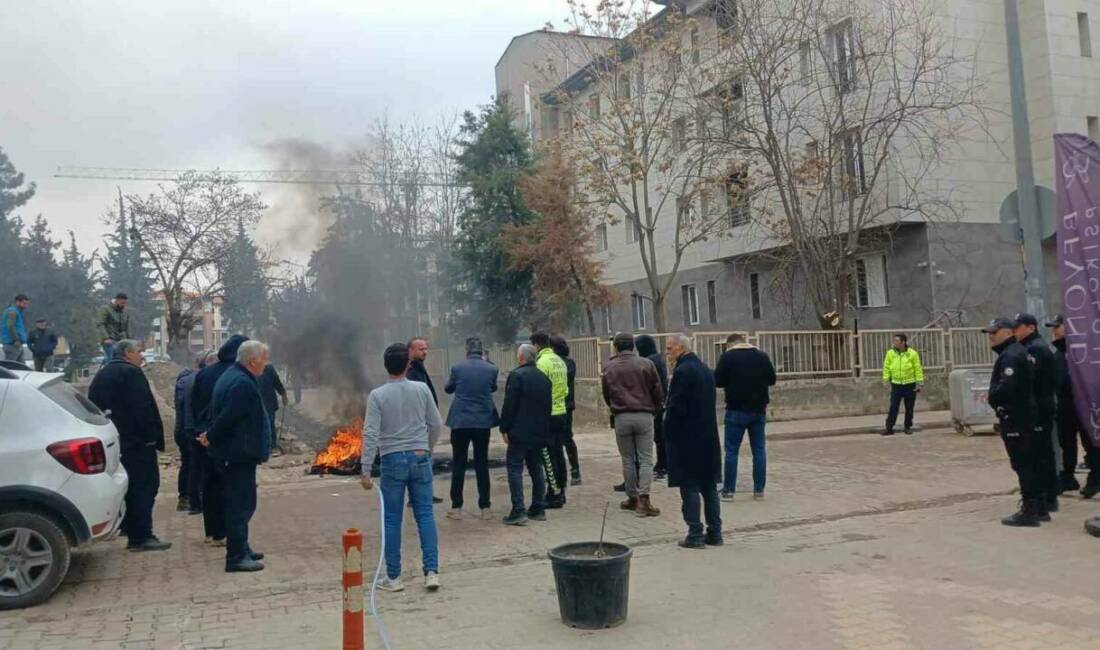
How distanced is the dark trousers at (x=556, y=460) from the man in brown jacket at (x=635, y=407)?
2.35 feet

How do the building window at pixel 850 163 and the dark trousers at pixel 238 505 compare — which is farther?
the building window at pixel 850 163

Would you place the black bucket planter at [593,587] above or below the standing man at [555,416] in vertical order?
below

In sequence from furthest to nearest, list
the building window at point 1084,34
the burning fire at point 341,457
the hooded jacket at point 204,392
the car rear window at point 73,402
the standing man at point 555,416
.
A: the building window at point 1084,34, the burning fire at point 341,457, the standing man at point 555,416, the hooded jacket at point 204,392, the car rear window at point 73,402

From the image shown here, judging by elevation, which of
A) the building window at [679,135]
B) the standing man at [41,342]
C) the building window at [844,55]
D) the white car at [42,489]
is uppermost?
the building window at [844,55]

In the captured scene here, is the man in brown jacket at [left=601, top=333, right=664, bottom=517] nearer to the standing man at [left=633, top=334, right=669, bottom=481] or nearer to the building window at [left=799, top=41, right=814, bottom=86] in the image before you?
the standing man at [left=633, top=334, right=669, bottom=481]

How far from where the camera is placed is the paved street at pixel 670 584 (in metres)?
4.97

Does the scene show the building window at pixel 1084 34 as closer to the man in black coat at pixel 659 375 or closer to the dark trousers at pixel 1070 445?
the dark trousers at pixel 1070 445

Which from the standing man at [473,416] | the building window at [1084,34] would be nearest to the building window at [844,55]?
the building window at [1084,34]

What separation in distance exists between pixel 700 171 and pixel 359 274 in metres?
9.61

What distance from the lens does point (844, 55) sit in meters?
21.4

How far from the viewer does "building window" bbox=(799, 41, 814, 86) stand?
21125mm

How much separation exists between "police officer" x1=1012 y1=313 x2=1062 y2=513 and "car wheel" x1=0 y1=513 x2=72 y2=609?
8.19 metres

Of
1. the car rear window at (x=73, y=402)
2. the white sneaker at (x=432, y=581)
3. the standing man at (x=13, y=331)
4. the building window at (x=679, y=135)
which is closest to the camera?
the white sneaker at (x=432, y=581)

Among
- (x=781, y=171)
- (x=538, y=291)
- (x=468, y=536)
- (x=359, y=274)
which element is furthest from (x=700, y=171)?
(x=468, y=536)
